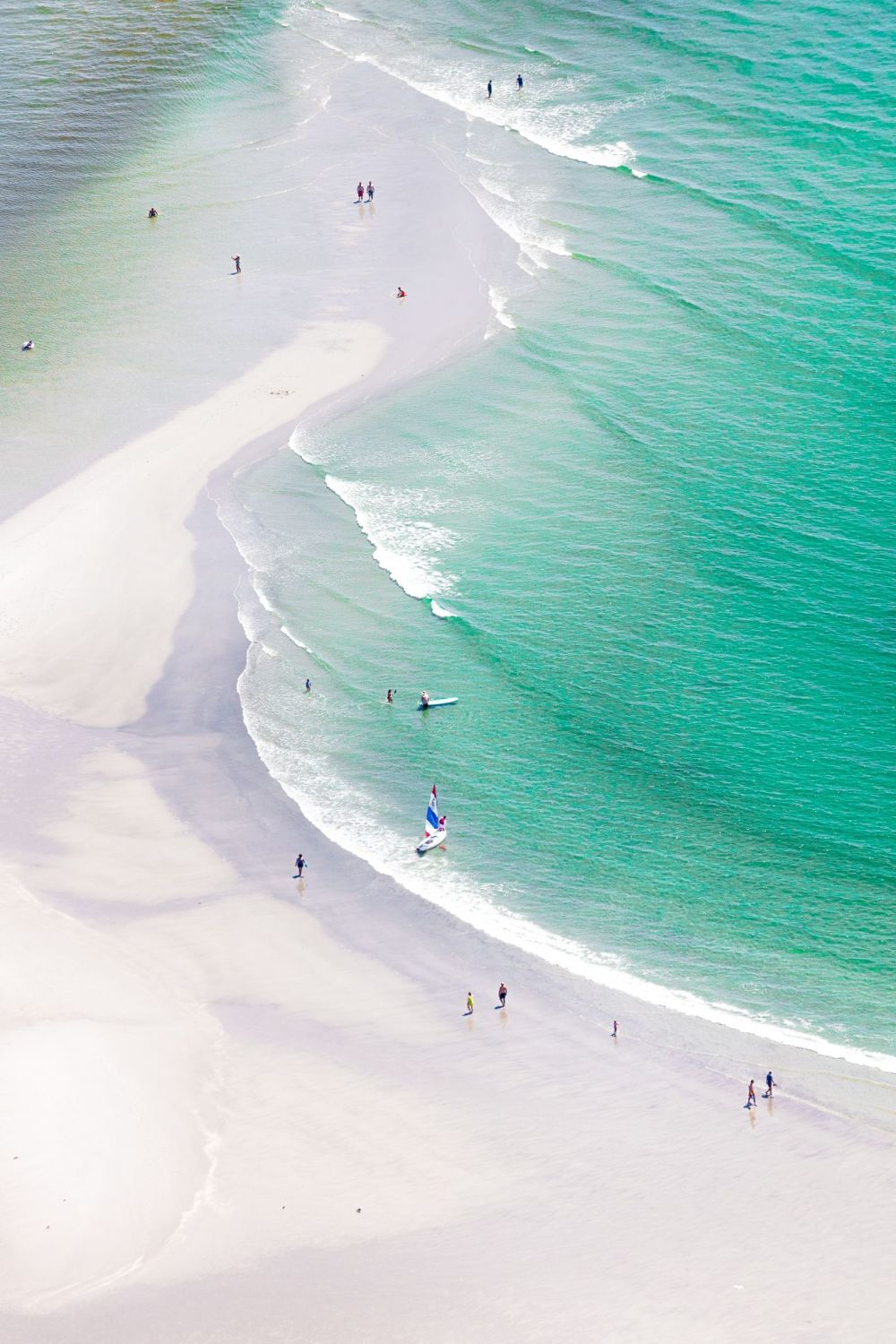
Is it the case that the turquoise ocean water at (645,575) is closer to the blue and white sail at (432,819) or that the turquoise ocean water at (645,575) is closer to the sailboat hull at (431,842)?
the sailboat hull at (431,842)

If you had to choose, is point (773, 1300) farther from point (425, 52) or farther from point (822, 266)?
point (425, 52)

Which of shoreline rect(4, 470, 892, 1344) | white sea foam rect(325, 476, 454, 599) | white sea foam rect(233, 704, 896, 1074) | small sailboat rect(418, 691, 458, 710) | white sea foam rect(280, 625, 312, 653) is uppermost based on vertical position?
white sea foam rect(325, 476, 454, 599)

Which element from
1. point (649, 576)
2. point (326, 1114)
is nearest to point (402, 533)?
point (649, 576)

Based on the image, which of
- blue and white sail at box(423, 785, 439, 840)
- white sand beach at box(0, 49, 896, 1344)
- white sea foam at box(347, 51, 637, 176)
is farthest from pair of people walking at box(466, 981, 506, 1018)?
white sea foam at box(347, 51, 637, 176)

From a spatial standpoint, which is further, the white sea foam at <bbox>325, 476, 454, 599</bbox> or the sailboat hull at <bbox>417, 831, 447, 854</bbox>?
the white sea foam at <bbox>325, 476, 454, 599</bbox>

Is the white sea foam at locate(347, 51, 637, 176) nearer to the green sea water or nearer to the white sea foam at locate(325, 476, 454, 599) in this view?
the green sea water

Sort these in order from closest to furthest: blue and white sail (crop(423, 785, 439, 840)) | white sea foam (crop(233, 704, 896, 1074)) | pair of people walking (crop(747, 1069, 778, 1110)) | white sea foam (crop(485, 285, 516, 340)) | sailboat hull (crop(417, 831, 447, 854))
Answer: pair of people walking (crop(747, 1069, 778, 1110)), white sea foam (crop(233, 704, 896, 1074)), blue and white sail (crop(423, 785, 439, 840)), sailboat hull (crop(417, 831, 447, 854)), white sea foam (crop(485, 285, 516, 340))
